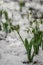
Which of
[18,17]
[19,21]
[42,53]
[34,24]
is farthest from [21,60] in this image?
[18,17]

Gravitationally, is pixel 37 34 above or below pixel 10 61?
above

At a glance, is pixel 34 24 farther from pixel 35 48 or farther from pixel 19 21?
pixel 35 48

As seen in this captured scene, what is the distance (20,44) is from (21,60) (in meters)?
0.40

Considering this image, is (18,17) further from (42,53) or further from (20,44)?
(42,53)

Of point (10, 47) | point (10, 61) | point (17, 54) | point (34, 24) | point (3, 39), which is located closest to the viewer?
point (10, 61)

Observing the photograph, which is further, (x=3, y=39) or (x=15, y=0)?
(x=15, y=0)

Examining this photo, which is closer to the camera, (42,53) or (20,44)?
(42,53)

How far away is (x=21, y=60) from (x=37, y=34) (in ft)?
1.13

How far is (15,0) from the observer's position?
490cm

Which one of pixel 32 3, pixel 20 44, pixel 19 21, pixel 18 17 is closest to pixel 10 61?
pixel 20 44

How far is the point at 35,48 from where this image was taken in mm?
2324

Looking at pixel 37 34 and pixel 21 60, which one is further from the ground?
pixel 37 34

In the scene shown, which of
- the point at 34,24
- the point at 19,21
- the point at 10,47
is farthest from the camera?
the point at 19,21

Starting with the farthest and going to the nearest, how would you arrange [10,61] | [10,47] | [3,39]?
[3,39]
[10,47]
[10,61]
